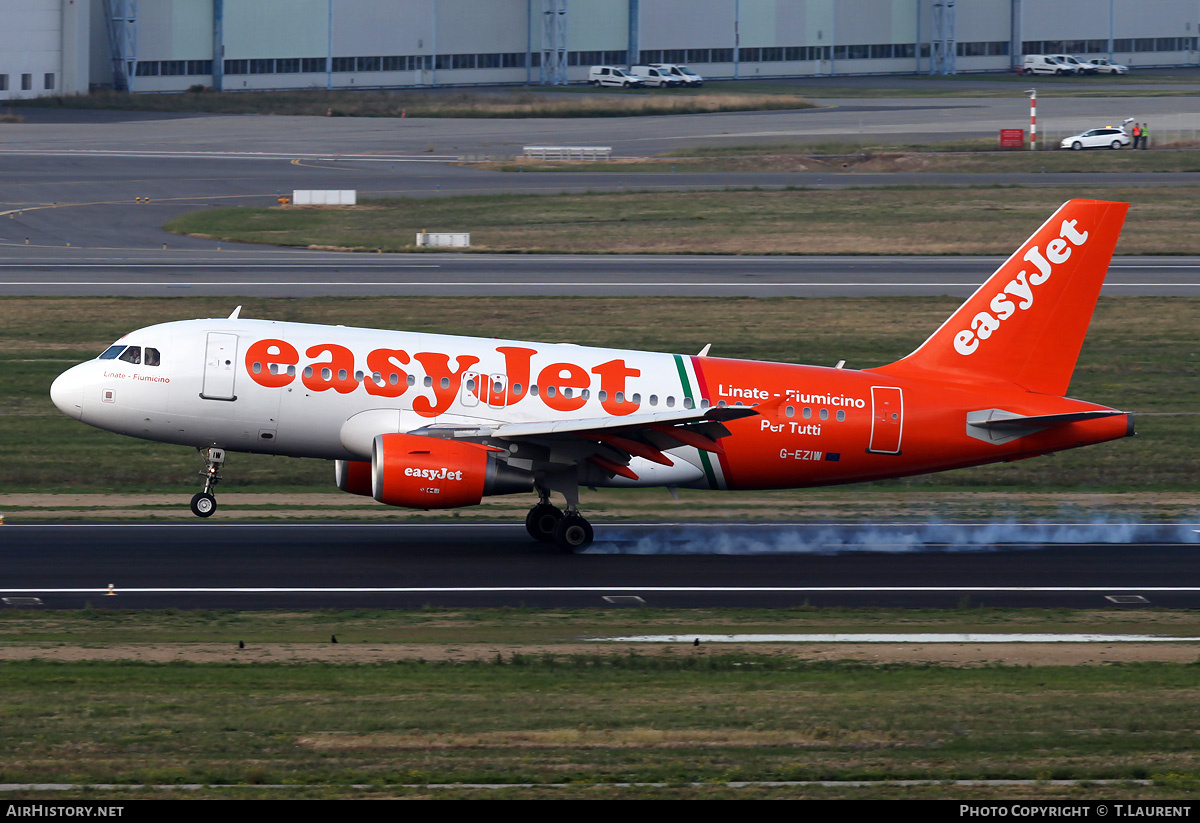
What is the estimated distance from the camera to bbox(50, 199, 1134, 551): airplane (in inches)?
1129

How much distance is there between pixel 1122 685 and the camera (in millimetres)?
19969

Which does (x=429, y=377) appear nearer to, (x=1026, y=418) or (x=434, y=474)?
(x=434, y=474)

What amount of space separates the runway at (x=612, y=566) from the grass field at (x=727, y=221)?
39781 millimetres

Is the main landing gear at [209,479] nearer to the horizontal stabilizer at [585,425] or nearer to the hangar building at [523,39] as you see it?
the horizontal stabilizer at [585,425]

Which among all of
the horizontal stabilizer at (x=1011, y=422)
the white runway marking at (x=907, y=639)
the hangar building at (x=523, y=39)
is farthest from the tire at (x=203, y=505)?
the hangar building at (x=523, y=39)

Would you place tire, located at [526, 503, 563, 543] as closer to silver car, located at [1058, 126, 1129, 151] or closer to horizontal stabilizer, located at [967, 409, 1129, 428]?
horizontal stabilizer, located at [967, 409, 1129, 428]

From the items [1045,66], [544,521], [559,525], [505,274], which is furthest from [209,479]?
[1045,66]

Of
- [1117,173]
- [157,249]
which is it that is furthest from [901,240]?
[157,249]

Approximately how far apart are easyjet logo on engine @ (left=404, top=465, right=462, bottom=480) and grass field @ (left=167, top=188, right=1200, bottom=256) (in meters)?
43.8

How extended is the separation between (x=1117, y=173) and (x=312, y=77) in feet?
277

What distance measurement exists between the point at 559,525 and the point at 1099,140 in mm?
88274

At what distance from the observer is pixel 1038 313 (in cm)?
3081

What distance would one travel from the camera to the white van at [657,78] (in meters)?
154

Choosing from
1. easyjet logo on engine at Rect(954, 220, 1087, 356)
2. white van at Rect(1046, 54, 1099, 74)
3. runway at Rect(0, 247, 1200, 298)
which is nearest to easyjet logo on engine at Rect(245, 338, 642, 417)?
easyjet logo on engine at Rect(954, 220, 1087, 356)
